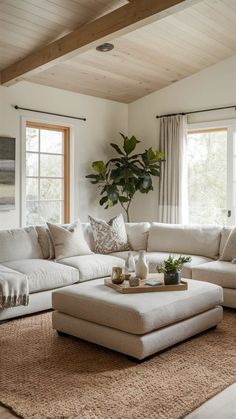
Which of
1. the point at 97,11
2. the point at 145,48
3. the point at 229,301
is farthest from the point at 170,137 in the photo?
the point at 229,301

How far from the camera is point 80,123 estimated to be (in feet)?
20.3

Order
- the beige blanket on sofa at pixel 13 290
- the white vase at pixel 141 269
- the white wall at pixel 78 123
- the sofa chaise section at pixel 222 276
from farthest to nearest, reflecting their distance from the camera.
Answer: the white wall at pixel 78 123, the sofa chaise section at pixel 222 276, the white vase at pixel 141 269, the beige blanket on sofa at pixel 13 290

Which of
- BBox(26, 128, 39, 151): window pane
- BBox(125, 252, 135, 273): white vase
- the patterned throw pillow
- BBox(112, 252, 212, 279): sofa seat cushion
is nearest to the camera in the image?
BBox(125, 252, 135, 273): white vase

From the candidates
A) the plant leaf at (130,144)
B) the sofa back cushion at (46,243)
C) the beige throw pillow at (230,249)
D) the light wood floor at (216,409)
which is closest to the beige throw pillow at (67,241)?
the sofa back cushion at (46,243)

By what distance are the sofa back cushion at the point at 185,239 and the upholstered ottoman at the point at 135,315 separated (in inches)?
55.2

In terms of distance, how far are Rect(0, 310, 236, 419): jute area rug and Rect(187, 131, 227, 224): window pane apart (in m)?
2.81

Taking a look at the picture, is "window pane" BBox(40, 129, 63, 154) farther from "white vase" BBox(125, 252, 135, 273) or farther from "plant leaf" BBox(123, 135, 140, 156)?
"white vase" BBox(125, 252, 135, 273)

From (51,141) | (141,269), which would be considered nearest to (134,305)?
(141,269)

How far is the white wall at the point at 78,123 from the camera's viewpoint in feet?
17.5

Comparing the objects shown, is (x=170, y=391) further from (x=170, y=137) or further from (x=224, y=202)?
(x=170, y=137)

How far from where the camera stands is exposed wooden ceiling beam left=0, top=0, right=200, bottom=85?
3599 millimetres

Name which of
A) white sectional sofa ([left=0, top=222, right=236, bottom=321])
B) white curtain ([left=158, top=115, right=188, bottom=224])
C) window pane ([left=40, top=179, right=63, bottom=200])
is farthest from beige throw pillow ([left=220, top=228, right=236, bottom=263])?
window pane ([left=40, top=179, right=63, bottom=200])

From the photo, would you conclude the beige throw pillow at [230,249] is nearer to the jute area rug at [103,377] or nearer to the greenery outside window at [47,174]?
the jute area rug at [103,377]

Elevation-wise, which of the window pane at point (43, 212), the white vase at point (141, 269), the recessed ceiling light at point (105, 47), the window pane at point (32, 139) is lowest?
the white vase at point (141, 269)
